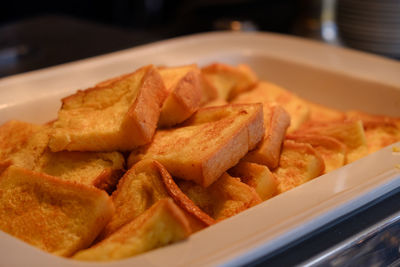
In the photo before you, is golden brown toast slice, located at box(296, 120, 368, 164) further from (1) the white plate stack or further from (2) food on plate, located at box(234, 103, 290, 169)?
(1) the white plate stack

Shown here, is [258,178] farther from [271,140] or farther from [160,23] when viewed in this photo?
[160,23]

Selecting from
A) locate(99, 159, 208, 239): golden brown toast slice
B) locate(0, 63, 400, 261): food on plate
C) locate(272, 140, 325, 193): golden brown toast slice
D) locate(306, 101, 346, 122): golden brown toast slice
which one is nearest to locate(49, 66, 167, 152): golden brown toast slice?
locate(0, 63, 400, 261): food on plate

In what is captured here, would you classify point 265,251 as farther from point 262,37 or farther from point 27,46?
point 27,46

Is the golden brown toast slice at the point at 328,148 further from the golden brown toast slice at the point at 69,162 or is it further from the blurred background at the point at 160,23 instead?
the blurred background at the point at 160,23

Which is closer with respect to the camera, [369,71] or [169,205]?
[169,205]

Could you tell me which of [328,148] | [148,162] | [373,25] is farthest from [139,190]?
[373,25]

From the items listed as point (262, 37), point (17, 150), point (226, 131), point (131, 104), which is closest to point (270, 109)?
point (226, 131)
